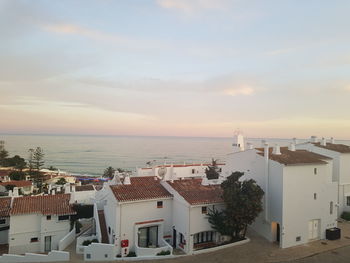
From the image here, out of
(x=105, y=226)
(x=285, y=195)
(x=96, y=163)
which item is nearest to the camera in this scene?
(x=285, y=195)

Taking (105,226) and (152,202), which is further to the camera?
(105,226)

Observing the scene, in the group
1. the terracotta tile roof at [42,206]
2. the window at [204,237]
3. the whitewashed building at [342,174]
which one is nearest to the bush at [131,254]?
the window at [204,237]

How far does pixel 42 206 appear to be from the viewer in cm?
2294

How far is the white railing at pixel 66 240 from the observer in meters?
21.1

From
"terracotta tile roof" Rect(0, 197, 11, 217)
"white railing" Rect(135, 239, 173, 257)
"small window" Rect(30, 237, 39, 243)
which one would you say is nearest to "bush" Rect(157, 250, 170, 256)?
"white railing" Rect(135, 239, 173, 257)

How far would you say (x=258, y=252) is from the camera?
18.6 m

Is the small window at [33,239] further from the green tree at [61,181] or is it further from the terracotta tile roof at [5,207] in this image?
the green tree at [61,181]

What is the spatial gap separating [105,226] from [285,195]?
1509 centimetres

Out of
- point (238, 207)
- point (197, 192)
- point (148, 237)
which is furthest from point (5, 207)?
point (238, 207)

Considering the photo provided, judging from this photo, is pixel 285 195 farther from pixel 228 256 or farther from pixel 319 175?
pixel 228 256

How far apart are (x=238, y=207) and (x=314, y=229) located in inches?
292

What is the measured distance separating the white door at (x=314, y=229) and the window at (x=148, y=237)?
12.3 m

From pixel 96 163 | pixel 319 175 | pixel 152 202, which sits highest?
pixel 319 175

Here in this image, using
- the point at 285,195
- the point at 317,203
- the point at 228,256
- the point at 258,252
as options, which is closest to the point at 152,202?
the point at 228,256
